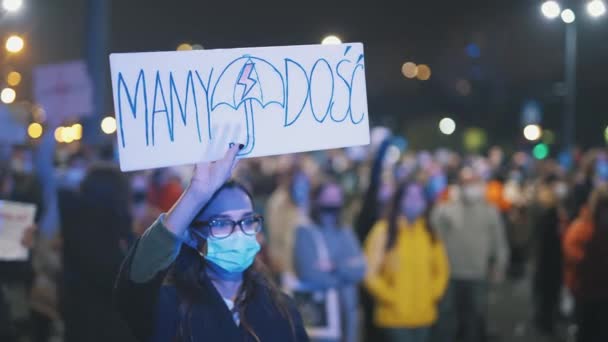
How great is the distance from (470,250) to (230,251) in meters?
7.23

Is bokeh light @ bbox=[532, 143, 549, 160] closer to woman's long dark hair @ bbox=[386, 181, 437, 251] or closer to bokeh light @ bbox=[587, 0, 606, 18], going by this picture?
bokeh light @ bbox=[587, 0, 606, 18]

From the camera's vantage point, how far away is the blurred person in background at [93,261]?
16.6ft

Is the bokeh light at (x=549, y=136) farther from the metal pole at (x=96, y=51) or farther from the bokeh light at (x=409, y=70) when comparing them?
the metal pole at (x=96, y=51)

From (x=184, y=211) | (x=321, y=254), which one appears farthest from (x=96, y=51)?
(x=184, y=211)

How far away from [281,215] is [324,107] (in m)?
6.22

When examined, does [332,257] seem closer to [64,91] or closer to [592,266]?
[592,266]

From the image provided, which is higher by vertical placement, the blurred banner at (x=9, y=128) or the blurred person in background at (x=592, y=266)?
the blurred banner at (x=9, y=128)

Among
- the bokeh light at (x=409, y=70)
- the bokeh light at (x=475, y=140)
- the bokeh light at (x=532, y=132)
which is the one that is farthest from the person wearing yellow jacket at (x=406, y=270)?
the bokeh light at (x=409, y=70)

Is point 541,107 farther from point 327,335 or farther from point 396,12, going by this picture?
point 327,335

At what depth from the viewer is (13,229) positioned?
5.46m

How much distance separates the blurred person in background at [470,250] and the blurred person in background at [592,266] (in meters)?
1.29

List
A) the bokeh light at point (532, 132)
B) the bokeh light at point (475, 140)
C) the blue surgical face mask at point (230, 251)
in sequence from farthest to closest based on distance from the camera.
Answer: the bokeh light at point (475, 140)
the bokeh light at point (532, 132)
the blue surgical face mask at point (230, 251)

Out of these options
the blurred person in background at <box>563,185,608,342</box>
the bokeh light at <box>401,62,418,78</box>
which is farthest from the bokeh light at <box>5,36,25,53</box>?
the bokeh light at <box>401,62,418,78</box>

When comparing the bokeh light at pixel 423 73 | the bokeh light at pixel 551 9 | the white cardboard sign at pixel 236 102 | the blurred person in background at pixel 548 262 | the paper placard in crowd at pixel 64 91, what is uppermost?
the bokeh light at pixel 423 73
